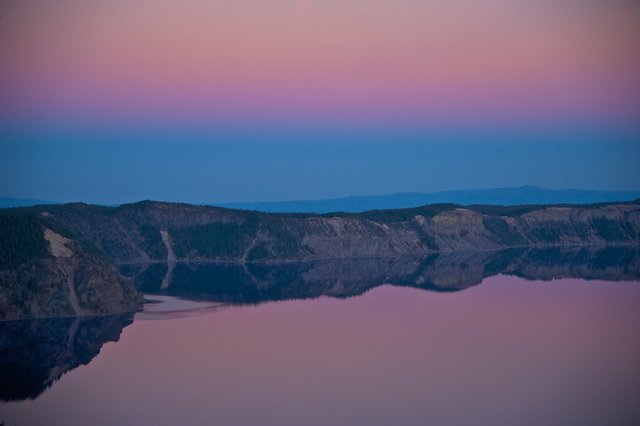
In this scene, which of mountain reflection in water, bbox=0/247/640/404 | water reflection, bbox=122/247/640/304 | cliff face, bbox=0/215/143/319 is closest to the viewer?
mountain reflection in water, bbox=0/247/640/404

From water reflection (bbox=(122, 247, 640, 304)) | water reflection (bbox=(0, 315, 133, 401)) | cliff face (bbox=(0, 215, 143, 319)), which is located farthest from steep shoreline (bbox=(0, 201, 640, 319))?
water reflection (bbox=(122, 247, 640, 304))

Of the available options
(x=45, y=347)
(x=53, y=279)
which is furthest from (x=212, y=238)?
(x=45, y=347)

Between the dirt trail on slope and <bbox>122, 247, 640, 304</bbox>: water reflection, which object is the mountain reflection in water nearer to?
<bbox>122, 247, 640, 304</bbox>: water reflection

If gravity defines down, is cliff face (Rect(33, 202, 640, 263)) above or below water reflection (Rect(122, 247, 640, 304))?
above

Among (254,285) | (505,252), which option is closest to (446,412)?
(254,285)

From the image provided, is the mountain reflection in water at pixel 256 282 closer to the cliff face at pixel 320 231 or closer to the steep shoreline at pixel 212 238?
the steep shoreline at pixel 212 238

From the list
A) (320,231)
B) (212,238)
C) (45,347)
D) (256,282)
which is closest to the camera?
(45,347)

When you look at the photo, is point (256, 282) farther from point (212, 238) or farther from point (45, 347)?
point (45, 347)
